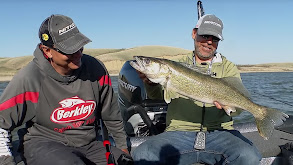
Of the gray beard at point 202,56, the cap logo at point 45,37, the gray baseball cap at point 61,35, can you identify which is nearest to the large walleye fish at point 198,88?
the gray beard at point 202,56

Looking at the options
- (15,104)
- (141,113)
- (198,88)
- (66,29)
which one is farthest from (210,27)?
(15,104)

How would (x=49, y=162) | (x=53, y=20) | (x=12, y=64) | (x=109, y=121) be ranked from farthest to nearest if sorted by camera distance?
(x=12, y=64) < (x=109, y=121) < (x=53, y=20) < (x=49, y=162)

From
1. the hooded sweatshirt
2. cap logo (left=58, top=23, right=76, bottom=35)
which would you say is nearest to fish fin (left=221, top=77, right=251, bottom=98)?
the hooded sweatshirt

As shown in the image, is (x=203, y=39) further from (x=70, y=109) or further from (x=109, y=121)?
(x=70, y=109)

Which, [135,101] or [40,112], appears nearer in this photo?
[40,112]

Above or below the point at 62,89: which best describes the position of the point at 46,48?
above

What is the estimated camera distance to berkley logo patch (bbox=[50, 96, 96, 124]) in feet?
9.63

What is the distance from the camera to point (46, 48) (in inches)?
113

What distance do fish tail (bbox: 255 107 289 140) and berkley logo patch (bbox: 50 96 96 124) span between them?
185 cm

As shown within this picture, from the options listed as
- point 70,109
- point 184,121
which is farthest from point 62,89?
point 184,121

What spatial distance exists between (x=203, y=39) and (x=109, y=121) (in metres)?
1.54

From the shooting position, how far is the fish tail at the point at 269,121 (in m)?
3.12

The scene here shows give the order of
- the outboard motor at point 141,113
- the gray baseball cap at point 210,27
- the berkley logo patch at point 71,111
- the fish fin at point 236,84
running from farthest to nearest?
the outboard motor at point 141,113
the gray baseball cap at point 210,27
the fish fin at point 236,84
the berkley logo patch at point 71,111

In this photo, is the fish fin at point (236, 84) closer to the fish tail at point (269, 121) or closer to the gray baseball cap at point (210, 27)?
the fish tail at point (269, 121)
